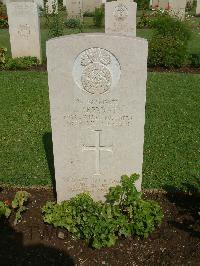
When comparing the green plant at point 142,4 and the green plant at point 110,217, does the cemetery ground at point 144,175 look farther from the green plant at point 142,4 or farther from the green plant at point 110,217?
the green plant at point 142,4

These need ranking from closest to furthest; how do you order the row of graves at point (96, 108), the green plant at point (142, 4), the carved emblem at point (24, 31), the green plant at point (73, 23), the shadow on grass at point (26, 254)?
the row of graves at point (96, 108) < the shadow on grass at point (26, 254) < the carved emblem at point (24, 31) < the green plant at point (73, 23) < the green plant at point (142, 4)

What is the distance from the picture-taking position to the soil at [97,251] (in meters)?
3.77

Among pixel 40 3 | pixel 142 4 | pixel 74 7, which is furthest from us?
pixel 142 4

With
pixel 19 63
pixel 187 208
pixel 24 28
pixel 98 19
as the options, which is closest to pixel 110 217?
pixel 187 208

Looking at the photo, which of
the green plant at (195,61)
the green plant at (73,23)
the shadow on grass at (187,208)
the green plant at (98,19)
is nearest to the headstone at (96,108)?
the shadow on grass at (187,208)

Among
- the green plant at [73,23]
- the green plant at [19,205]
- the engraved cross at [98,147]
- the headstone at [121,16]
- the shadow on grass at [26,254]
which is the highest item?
the headstone at [121,16]

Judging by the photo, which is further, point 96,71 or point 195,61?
point 195,61

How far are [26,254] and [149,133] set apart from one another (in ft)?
11.2

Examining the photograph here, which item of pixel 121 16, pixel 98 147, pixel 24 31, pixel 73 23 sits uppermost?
pixel 121 16

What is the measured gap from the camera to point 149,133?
6.62 metres

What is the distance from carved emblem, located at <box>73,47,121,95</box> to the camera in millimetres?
3592

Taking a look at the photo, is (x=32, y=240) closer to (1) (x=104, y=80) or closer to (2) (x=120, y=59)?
(1) (x=104, y=80)

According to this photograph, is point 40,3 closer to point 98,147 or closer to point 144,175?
point 144,175

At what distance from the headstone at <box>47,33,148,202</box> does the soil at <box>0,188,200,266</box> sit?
0.52 m
